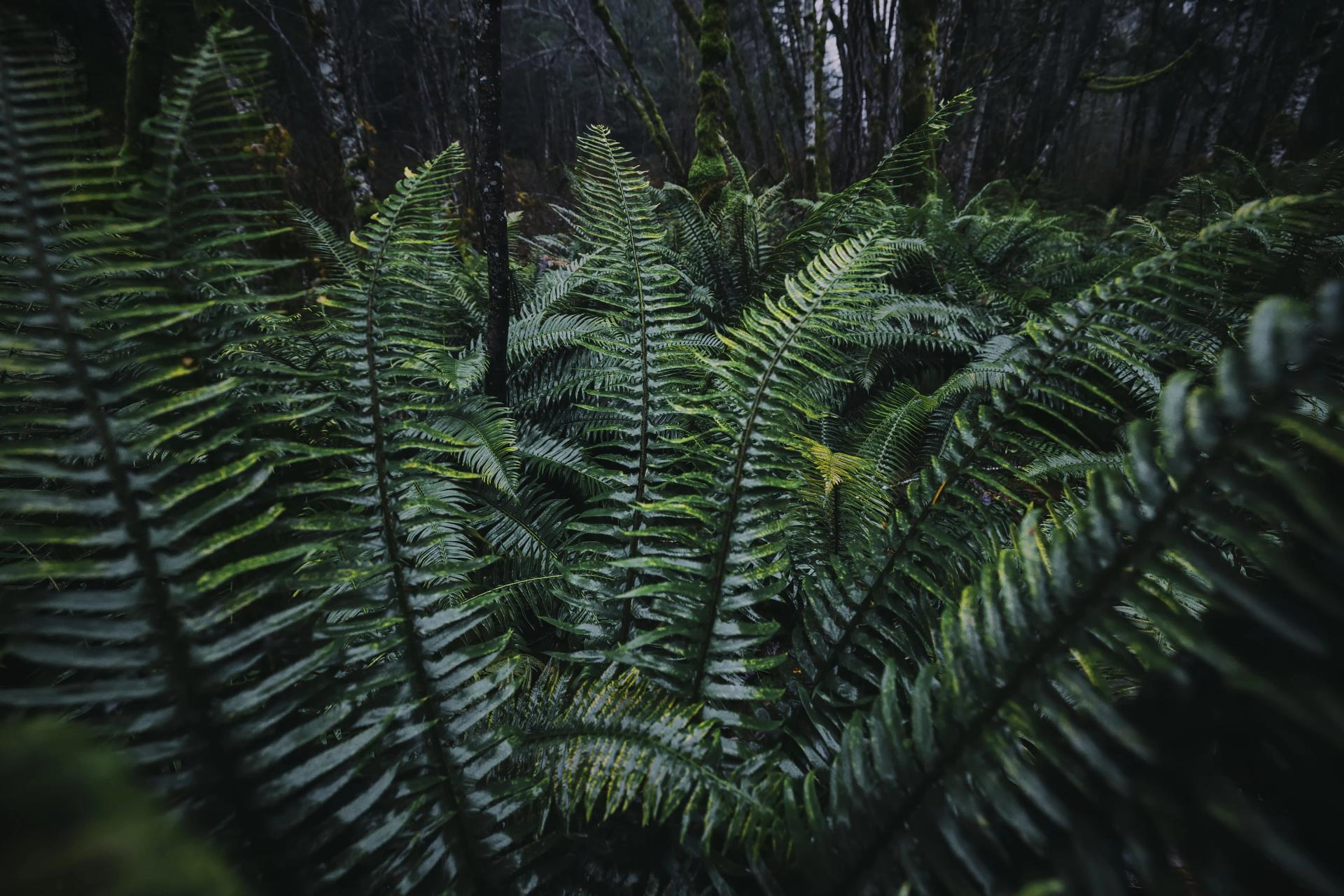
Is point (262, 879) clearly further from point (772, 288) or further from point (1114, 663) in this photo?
point (772, 288)

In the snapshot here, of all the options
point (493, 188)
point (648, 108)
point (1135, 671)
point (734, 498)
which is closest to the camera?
point (1135, 671)

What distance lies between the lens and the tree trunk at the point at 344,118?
330 centimetres

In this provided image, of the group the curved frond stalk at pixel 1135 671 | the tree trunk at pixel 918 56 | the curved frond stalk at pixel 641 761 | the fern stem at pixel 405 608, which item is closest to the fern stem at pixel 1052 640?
the curved frond stalk at pixel 1135 671

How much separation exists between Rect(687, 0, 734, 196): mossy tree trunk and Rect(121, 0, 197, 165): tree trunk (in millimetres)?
3179

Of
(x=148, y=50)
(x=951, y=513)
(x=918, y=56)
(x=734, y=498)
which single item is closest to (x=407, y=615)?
(x=734, y=498)

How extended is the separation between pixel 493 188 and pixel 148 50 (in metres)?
2.36

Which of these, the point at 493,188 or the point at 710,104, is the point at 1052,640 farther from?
the point at 710,104

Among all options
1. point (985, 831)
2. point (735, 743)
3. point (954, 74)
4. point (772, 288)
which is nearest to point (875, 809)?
point (985, 831)

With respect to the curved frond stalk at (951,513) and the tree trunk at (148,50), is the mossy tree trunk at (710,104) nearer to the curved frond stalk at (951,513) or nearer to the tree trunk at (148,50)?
the tree trunk at (148,50)

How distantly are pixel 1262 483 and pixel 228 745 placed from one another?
1048 mm

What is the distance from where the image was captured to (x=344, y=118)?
344 cm

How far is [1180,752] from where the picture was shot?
0.44 m

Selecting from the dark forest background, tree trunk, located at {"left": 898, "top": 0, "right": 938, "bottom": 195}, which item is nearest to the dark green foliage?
the dark forest background

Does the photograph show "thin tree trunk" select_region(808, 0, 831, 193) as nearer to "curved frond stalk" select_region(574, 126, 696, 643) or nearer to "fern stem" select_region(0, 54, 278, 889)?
"curved frond stalk" select_region(574, 126, 696, 643)
